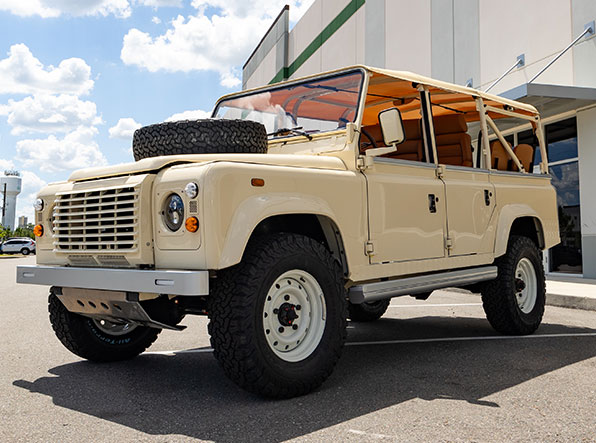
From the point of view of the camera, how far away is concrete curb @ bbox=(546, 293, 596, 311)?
341 inches

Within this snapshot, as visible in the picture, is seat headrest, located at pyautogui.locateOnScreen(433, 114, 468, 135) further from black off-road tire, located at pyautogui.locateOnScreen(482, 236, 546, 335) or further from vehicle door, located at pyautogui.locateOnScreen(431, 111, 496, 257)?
black off-road tire, located at pyautogui.locateOnScreen(482, 236, 546, 335)

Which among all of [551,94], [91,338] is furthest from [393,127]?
[551,94]

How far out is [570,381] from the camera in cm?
428

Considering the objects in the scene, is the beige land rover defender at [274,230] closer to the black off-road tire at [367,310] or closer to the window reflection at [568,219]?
the black off-road tire at [367,310]

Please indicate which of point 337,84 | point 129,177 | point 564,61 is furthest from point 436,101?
point 564,61

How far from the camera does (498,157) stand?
6516 millimetres

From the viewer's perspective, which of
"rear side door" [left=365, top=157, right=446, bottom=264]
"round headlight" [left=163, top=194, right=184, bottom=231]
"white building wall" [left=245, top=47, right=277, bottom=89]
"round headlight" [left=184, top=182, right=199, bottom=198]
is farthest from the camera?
"white building wall" [left=245, top=47, right=277, bottom=89]

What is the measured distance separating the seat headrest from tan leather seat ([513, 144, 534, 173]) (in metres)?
1.04

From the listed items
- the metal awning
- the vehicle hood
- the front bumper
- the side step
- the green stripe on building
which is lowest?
the side step

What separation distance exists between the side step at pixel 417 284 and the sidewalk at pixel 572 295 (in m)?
3.76

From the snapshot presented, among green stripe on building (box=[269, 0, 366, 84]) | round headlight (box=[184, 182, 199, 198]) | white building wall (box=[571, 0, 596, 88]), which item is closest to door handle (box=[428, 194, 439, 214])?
round headlight (box=[184, 182, 199, 198])

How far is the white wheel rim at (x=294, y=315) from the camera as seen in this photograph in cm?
379

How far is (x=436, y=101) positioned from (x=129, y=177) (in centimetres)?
346

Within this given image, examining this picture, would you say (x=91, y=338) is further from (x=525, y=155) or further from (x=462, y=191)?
(x=525, y=155)
